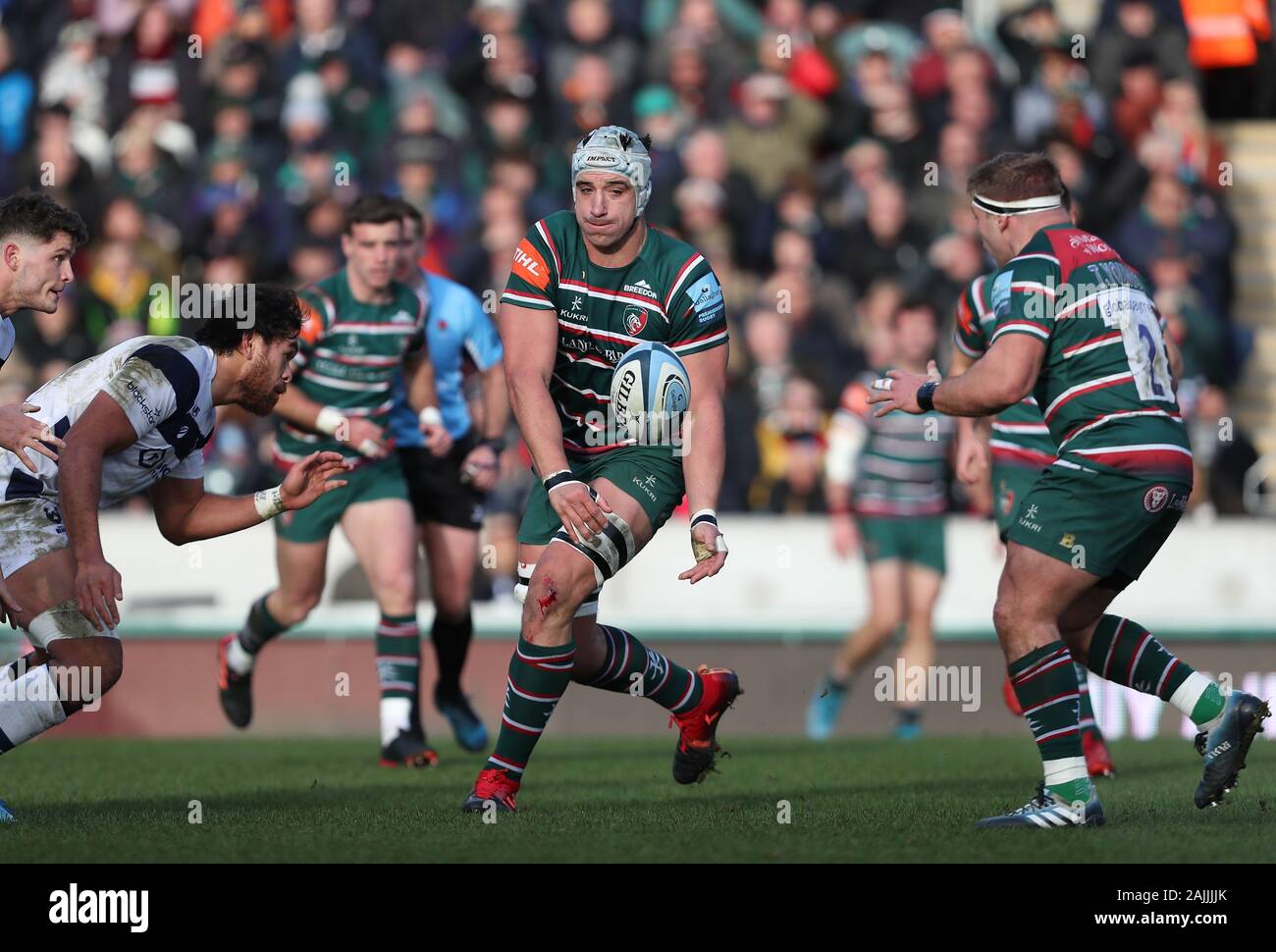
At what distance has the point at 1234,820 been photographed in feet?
22.9

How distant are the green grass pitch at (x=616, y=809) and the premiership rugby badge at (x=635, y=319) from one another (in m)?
1.79

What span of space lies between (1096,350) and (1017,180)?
0.73 metres

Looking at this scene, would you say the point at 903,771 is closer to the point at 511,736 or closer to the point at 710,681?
the point at 710,681

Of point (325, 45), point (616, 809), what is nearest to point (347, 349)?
point (616, 809)

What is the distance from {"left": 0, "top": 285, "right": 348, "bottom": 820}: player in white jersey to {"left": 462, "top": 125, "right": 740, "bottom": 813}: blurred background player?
81 centimetres

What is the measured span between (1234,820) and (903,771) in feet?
8.41

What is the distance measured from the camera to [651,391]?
23.7ft

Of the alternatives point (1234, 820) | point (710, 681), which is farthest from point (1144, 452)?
point (710, 681)

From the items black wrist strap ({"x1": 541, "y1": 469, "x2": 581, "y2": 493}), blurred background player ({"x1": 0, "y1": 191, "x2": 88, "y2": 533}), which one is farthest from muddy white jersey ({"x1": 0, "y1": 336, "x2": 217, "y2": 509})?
black wrist strap ({"x1": 541, "y1": 469, "x2": 581, "y2": 493})

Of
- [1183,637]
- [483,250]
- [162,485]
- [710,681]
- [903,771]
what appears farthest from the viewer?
[483,250]

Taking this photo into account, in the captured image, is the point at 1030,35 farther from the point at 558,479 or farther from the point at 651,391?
the point at 558,479

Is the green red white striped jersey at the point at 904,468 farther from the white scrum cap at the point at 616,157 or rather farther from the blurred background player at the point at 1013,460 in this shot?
the white scrum cap at the point at 616,157

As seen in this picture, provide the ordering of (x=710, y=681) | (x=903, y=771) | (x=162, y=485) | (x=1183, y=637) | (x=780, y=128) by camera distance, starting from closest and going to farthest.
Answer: (x=162, y=485) → (x=710, y=681) → (x=903, y=771) → (x=1183, y=637) → (x=780, y=128)
